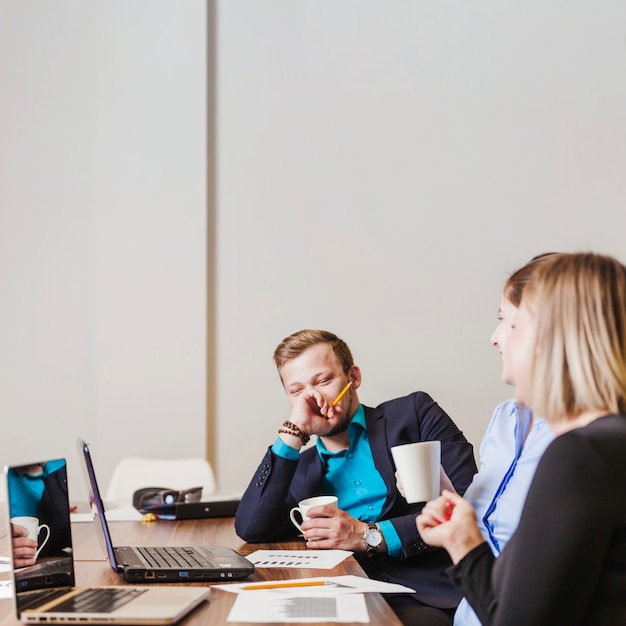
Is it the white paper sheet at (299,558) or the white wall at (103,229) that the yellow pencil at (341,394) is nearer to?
the white paper sheet at (299,558)

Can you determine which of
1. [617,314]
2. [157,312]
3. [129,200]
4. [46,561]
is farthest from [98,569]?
[129,200]

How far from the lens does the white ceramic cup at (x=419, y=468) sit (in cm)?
162

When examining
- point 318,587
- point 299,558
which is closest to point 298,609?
point 318,587

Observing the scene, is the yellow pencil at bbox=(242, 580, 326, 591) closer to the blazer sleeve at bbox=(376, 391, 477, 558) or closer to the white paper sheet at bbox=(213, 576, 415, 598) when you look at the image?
the white paper sheet at bbox=(213, 576, 415, 598)

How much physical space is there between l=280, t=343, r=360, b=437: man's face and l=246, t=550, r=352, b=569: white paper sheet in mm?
455

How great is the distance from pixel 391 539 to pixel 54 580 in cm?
88

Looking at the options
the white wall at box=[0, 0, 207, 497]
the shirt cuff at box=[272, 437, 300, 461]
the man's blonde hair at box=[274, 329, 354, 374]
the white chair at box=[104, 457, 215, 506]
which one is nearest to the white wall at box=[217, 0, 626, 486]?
the white wall at box=[0, 0, 207, 497]

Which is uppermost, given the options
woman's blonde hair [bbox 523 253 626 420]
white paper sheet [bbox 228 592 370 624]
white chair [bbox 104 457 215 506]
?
woman's blonde hair [bbox 523 253 626 420]

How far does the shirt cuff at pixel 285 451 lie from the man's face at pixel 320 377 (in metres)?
0.13

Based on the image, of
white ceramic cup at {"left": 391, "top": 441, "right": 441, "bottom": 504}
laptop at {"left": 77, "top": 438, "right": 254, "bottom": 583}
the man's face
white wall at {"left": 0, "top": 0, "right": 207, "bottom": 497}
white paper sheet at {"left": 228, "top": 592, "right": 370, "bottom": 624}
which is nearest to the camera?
white paper sheet at {"left": 228, "top": 592, "right": 370, "bottom": 624}

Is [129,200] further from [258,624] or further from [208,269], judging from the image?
[258,624]

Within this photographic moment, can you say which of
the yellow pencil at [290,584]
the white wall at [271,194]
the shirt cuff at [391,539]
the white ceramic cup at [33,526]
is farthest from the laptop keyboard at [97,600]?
the white wall at [271,194]

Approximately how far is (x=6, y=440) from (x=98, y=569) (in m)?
2.33

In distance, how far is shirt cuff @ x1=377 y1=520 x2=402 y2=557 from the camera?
77.7 inches
